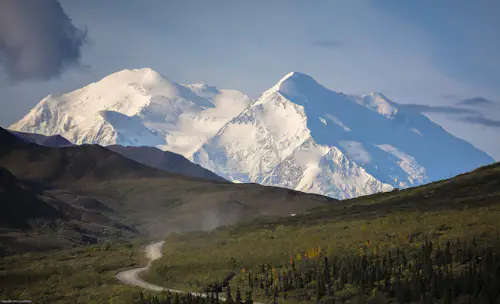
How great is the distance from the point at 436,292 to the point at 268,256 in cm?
3497

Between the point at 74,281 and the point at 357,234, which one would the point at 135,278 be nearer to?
the point at 74,281

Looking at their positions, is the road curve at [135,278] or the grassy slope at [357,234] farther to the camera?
the road curve at [135,278]

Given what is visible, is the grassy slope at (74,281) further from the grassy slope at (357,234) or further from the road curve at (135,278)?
the grassy slope at (357,234)

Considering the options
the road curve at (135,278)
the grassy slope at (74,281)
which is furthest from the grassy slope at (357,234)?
the grassy slope at (74,281)

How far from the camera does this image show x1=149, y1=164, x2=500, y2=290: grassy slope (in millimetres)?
69938

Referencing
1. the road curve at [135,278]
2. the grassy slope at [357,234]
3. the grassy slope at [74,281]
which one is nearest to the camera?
the grassy slope at [74,281]

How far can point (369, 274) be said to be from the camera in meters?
54.1

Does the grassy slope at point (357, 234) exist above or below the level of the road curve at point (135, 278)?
above

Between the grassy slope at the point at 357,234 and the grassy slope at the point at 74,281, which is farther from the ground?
the grassy slope at the point at 357,234

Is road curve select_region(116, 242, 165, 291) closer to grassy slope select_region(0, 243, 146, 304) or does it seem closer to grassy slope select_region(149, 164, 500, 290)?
grassy slope select_region(0, 243, 146, 304)

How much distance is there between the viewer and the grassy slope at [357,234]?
6994 centimetres

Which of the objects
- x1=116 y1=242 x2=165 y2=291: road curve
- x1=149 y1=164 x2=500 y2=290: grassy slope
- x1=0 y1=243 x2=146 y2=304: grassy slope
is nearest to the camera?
x1=0 y1=243 x2=146 y2=304: grassy slope

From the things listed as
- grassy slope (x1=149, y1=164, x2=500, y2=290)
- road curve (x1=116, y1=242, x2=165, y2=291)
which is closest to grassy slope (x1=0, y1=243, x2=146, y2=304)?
road curve (x1=116, y1=242, x2=165, y2=291)

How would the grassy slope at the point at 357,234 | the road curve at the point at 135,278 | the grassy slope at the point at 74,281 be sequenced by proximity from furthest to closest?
the road curve at the point at 135,278 → the grassy slope at the point at 357,234 → the grassy slope at the point at 74,281
